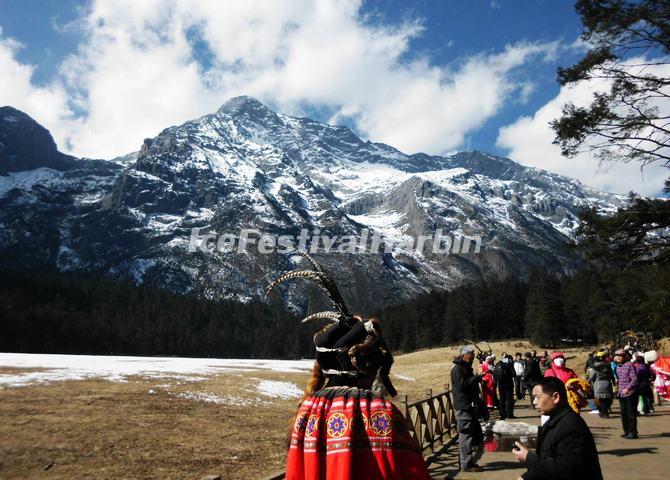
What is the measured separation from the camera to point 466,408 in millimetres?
9883

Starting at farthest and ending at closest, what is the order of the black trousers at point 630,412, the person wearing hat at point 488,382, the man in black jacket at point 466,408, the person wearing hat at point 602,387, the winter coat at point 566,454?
the person wearing hat at point 488,382 → the person wearing hat at point 602,387 → the black trousers at point 630,412 → the man in black jacket at point 466,408 → the winter coat at point 566,454

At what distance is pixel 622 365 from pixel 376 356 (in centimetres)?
1290

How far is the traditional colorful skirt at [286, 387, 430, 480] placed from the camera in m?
3.30

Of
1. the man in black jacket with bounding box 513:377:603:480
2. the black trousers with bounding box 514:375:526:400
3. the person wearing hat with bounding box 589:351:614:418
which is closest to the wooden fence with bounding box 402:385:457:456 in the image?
the person wearing hat with bounding box 589:351:614:418

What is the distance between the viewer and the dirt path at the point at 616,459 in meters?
9.95

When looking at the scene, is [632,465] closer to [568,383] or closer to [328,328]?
[568,383]

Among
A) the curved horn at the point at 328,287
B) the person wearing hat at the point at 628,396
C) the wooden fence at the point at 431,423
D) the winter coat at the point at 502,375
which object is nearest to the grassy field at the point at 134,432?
the wooden fence at the point at 431,423

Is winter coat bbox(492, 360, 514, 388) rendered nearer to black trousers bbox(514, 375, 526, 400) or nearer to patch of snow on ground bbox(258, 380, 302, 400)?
black trousers bbox(514, 375, 526, 400)

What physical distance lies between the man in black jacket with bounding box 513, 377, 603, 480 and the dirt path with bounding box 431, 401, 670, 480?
5757 mm

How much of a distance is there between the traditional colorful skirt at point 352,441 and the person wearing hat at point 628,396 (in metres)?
12.4

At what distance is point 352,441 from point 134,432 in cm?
1314

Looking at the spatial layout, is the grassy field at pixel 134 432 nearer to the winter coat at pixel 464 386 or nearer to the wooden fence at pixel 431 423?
the wooden fence at pixel 431 423

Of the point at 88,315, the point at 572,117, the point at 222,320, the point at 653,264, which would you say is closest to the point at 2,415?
the point at 572,117

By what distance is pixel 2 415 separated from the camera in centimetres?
1391
